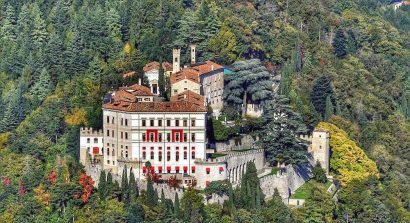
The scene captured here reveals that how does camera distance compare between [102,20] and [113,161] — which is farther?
[102,20]

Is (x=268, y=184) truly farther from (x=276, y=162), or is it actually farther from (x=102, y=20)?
(x=102, y=20)

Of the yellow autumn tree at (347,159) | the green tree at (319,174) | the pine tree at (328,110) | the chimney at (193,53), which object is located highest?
the chimney at (193,53)

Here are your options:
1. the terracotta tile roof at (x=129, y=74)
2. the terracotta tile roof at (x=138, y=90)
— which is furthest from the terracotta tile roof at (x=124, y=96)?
the terracotta tile roof at (x=129, y=74)

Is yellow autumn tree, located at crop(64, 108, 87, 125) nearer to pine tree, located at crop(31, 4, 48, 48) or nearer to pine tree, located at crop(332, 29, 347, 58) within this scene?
pine tree, located at crop(31, 4, 48, 48)

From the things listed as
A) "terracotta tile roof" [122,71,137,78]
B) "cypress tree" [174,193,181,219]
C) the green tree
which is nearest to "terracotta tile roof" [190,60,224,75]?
"terracotta tile roof" [122,71,137,78]

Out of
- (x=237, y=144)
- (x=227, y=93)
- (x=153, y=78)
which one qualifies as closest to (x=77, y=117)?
(x=153, y=78)

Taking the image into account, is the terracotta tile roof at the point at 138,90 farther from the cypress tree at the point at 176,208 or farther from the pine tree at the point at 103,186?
the cypress tree at the point at 176,208

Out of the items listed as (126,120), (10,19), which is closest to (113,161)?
(126,120)
